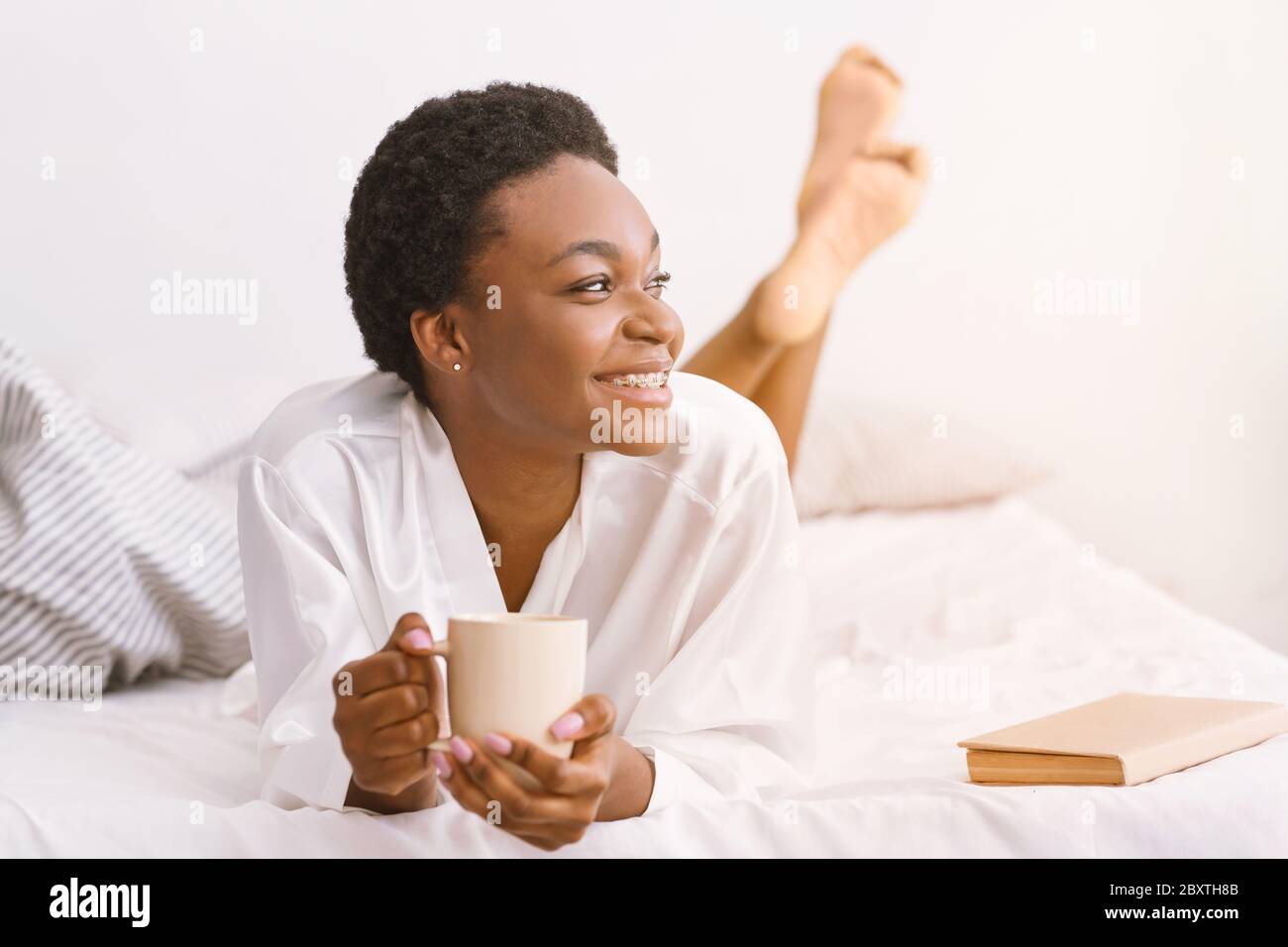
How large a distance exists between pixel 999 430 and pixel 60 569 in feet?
6.33

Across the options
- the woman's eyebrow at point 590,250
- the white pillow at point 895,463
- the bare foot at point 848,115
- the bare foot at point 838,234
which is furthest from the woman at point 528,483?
the white pillow at point 895,463

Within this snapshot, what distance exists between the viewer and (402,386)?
1.18m

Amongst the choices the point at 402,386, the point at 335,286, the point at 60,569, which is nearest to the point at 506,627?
the point at 402,386

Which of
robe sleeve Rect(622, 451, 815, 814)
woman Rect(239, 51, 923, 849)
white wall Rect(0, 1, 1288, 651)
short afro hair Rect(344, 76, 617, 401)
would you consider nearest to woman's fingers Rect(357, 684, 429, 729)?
woman Rect(239, 51, 923, 849)

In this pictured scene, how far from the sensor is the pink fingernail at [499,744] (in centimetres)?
72

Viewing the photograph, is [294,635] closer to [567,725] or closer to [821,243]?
[567,725]

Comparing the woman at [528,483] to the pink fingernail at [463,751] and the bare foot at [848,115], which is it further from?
the bare foot at [848,115]

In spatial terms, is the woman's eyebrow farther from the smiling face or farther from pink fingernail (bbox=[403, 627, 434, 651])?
pink fingernail (bbox=[403, 627, 434, 651])

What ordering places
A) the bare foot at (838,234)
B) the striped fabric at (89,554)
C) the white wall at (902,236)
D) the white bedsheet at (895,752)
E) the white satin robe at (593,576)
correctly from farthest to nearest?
the white wall at (902,236) → the bare foot at (838,234) → the striped fabric at (89,554) → the white satin robe at (593,576) → the white bedsheet at (895,752)

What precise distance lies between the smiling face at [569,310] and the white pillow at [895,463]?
3.92 feet

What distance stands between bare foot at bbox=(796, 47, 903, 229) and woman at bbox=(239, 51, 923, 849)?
3.04 feet

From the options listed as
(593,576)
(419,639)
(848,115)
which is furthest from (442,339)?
(848,115)

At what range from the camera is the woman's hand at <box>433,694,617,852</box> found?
0.73 meters

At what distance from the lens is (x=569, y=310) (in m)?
0.98
